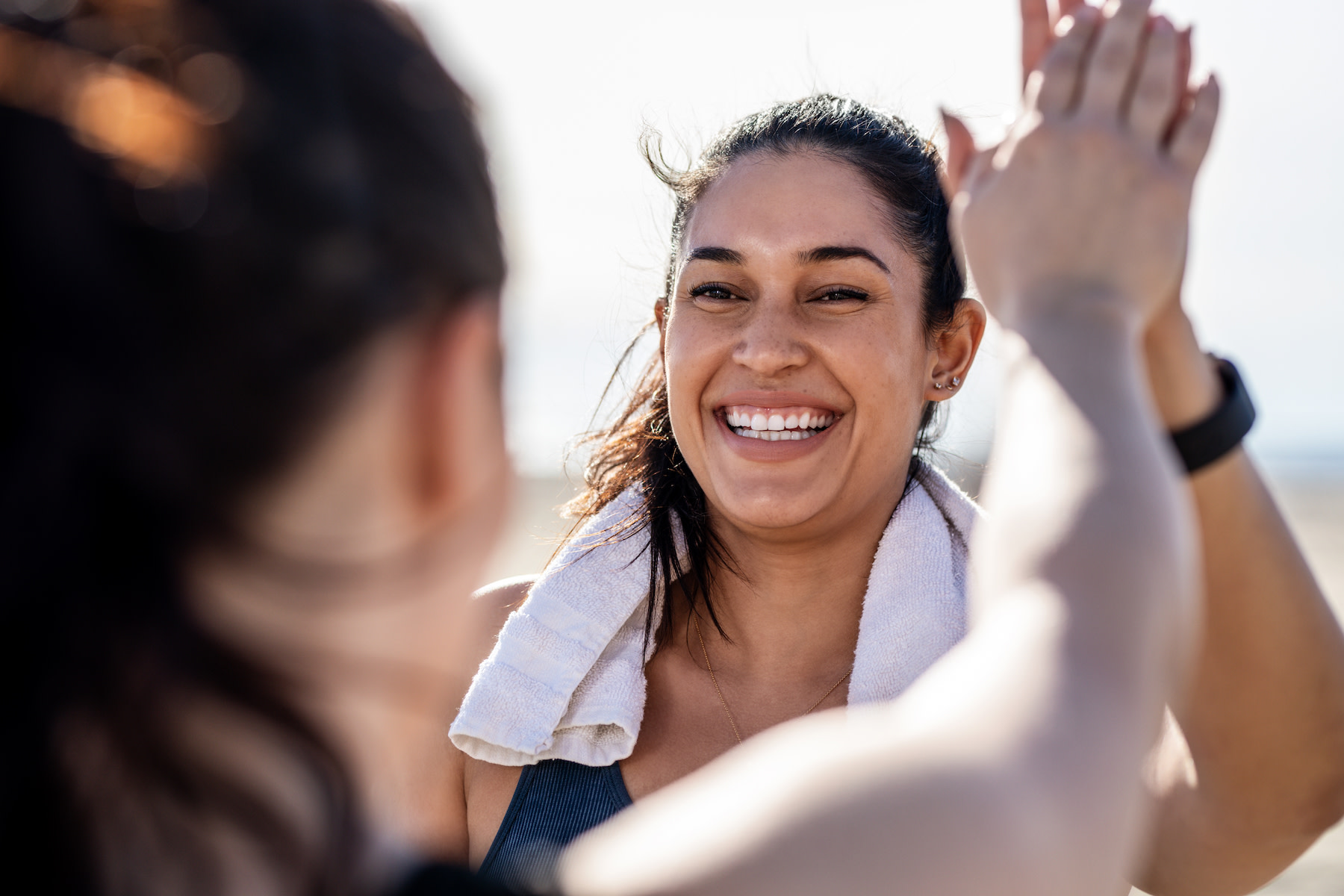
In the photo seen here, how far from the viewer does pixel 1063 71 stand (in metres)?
1.04

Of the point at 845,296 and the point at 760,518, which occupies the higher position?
the point at 845,296

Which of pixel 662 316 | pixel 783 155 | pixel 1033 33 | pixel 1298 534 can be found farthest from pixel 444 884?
pixel 1298 534

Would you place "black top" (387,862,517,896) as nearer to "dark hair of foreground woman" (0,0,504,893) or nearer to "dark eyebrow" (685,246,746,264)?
"dark hair of foreground woman" (0,0,504,893)

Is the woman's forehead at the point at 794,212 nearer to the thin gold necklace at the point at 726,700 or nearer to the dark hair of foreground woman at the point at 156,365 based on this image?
the thin gold necklace at the point at 726,700

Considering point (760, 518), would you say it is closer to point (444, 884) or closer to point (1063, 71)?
point (1063, 71)

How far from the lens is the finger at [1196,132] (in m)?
1.05

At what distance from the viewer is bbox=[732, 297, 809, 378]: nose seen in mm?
2670

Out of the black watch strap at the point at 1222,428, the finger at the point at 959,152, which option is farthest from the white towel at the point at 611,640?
the finger at the point at 959,152

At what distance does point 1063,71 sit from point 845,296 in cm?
165

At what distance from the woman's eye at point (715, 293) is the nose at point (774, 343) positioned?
0.33ft

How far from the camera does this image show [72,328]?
0.65m

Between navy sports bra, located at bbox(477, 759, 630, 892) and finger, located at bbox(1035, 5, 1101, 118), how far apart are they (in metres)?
1.84

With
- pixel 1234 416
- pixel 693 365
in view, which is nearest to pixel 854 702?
pixel 693 365

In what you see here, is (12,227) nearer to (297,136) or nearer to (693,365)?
→ (297,136)
